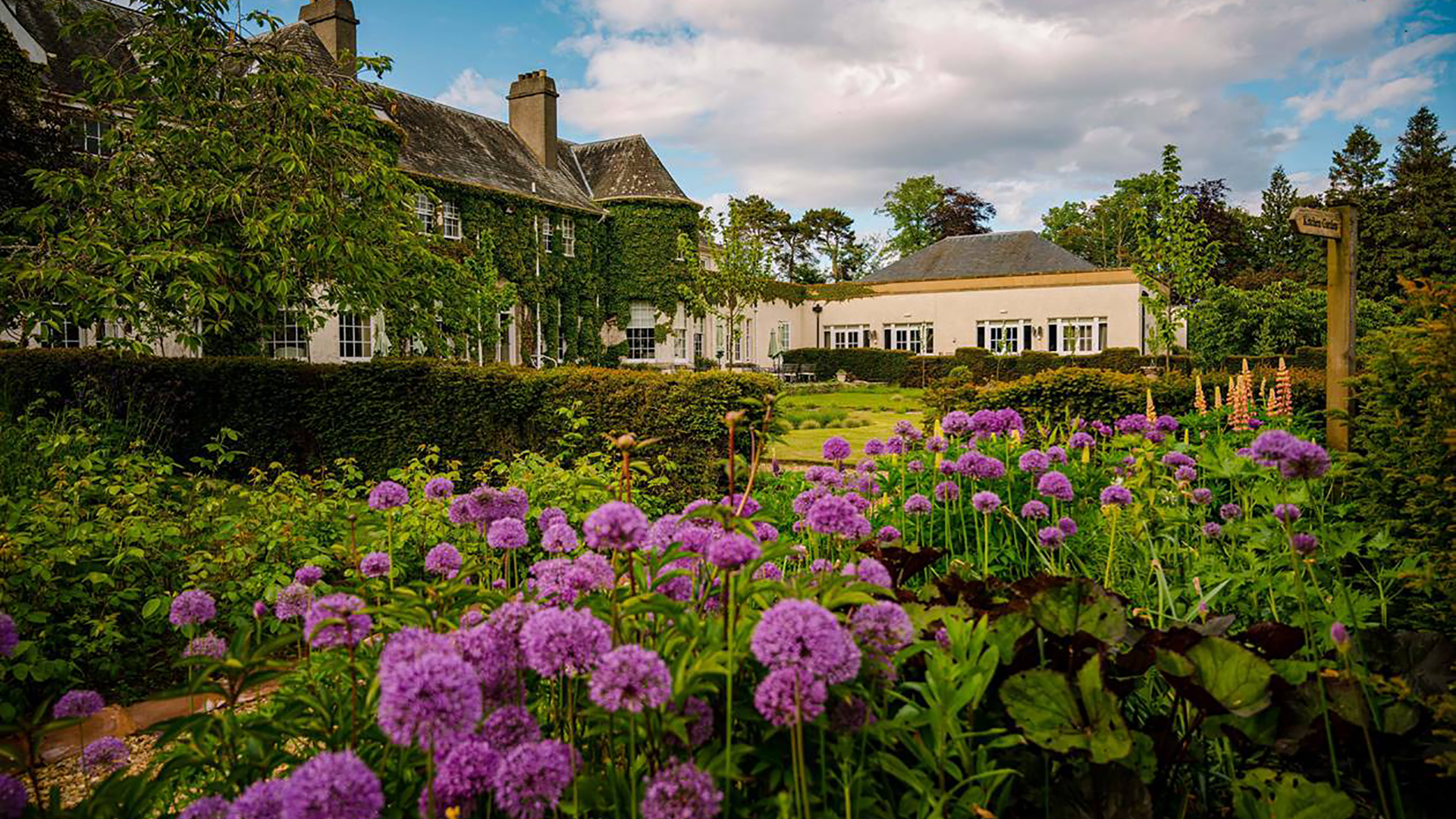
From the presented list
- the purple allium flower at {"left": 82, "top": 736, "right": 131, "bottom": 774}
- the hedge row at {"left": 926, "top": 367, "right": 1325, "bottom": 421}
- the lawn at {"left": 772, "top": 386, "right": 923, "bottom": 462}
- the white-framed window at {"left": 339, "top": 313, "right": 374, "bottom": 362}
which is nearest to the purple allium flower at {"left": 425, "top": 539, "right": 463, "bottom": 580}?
the purple allium flower at {"left": 82, "top": 736, "right": 131, "bottom": 774}

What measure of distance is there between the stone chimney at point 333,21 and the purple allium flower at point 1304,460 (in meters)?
22.8

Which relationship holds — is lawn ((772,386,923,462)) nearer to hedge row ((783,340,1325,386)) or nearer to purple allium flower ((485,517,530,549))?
hedge row ((783,340,1325,386))

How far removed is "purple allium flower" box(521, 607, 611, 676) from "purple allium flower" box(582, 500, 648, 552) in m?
0.12

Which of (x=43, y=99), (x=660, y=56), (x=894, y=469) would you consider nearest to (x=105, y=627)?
(x=894, y=469)

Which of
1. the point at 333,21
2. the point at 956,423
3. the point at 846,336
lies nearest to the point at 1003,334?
the point at 846,336

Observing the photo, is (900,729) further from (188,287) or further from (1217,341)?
(1217,341)

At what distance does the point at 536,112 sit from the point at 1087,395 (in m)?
23.8

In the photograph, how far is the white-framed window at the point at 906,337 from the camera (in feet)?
113

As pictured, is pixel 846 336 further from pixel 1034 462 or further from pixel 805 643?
pixel 805 643

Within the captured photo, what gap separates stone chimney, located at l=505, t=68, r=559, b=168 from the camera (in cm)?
2630

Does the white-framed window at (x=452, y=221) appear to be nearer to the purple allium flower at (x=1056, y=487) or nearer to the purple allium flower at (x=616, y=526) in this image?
the purple allium flower at (x=1056, y=487)

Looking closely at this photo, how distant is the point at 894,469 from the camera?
386cm

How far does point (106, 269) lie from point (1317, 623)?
8.65m

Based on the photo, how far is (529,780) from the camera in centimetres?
90
